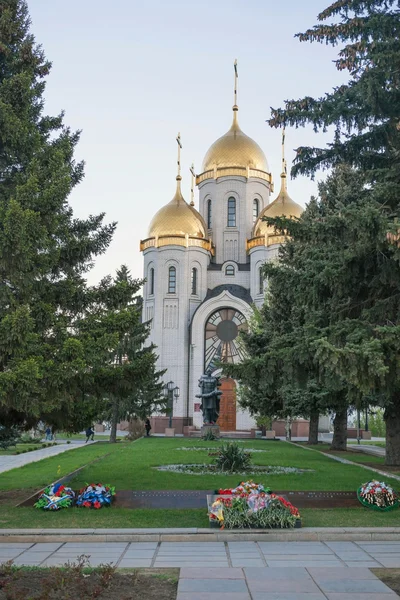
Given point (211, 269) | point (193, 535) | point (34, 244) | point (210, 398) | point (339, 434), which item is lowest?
point (193, 535)

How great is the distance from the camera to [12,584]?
5.23 meters

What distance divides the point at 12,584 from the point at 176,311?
126 feet

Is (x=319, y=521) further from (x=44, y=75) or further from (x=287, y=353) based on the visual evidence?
(x=44, y=75)

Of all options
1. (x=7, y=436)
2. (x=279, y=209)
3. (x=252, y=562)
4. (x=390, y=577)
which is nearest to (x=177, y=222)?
(x=279, y=209)

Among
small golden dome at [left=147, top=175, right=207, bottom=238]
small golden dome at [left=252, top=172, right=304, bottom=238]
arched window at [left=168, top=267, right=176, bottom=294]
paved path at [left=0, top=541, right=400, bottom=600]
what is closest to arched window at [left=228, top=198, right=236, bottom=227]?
small golden dome at [left=252, top=172, right=304, bottom=238]

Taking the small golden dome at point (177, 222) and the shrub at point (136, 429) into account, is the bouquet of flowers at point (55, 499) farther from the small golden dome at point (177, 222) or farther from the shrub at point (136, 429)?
the small golden dome at point (177, 222)

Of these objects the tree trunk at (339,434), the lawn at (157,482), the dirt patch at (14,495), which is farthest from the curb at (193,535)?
the tree trunk at (339,434)

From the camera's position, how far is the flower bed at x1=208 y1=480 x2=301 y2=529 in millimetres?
8680

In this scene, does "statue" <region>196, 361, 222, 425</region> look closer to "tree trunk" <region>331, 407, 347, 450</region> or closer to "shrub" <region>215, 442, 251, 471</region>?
"tree trunk" <region>331, 407, 347, 450</region>

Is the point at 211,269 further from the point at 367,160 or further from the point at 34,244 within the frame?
the point at 34,244

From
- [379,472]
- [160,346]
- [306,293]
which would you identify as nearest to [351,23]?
[306,293]

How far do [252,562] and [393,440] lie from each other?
11.1 meters

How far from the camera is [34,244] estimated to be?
35.8 ft

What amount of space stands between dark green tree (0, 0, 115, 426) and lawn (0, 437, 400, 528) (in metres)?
1.78
